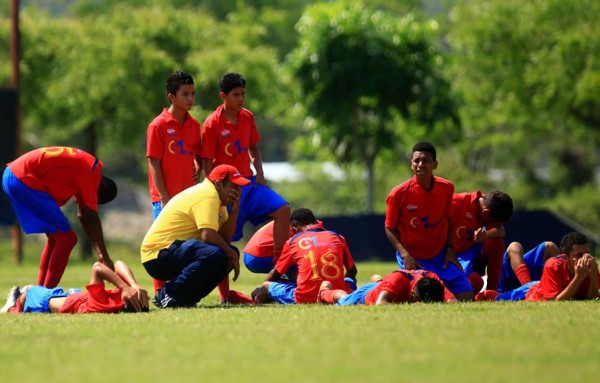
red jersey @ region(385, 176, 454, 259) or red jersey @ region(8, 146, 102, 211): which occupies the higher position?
red jersey @ region(8, 146, 102, 211)

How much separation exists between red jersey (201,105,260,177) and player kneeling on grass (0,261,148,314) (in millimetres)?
1987

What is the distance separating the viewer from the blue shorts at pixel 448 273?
41.0 ft

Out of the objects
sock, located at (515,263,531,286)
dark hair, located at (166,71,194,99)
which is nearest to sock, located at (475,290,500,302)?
sock, located at (515,263,531,286)

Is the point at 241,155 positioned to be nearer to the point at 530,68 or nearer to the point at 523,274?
the point at 523,274

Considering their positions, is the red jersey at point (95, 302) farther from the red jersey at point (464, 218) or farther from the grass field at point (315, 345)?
the red jersey at point (464, 218)

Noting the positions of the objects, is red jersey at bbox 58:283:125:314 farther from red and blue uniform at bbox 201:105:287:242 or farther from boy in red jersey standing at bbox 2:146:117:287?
red and blue uniform at bbox 201:105:287:242

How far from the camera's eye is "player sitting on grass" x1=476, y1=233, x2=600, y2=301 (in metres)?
11.5

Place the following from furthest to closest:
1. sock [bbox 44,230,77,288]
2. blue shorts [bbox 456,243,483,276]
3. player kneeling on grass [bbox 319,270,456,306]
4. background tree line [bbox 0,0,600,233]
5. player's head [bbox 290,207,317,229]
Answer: background tree line [bbox 0,0,600,233]
blue shorts [bbox 456,243,483,276]
player's head [bbox 290,207,317,229]
sock [bbox 44,230,77,288]
player kneeling on grass [bbox 319,270,456,306]

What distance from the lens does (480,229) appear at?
13.0m

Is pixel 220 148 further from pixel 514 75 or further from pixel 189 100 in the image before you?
pixel 514 75

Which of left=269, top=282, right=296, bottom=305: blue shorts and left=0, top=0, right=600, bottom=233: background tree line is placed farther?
left=0, top=0, right=600, bottom=233: background tree line

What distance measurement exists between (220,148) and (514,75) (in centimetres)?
2897

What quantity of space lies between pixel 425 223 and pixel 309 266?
1377mm

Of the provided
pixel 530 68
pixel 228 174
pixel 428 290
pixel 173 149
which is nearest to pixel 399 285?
pixel 428 290
